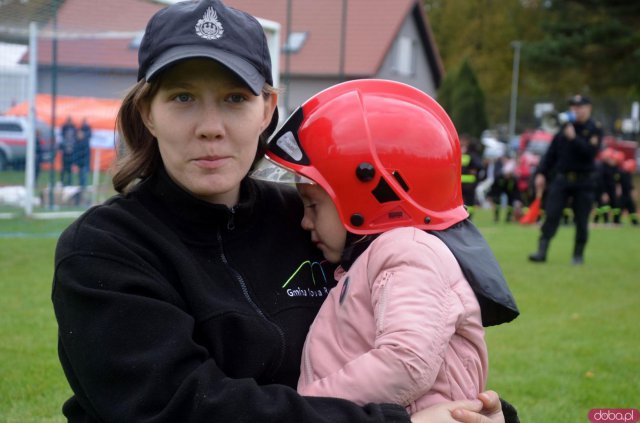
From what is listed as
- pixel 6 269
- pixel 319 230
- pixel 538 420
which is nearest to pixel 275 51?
pixel 6 269

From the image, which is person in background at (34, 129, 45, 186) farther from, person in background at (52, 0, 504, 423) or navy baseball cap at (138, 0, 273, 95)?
navy baseball cap at (138, 0, 273, 95)

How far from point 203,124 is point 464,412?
935 mm

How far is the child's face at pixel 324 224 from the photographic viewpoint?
100 inches

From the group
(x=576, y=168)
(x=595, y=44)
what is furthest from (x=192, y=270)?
(x=595, y=44)

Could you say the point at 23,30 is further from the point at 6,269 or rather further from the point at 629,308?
the point at 629,308

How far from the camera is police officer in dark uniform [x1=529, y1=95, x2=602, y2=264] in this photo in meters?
12.2

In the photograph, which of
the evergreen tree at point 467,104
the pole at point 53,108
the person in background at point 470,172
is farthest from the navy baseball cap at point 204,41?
the evergreen tree at point 467,104

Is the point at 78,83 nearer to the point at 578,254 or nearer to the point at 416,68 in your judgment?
the point at 578,254

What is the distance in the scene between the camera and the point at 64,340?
6.62 ft

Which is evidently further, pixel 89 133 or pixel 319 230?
pixel 89 133

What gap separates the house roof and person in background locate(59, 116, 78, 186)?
104cm

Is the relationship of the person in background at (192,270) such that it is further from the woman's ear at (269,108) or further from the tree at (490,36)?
the tree at (490,36)

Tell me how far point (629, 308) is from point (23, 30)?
357 inches

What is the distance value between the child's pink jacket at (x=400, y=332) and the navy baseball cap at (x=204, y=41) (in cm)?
55
